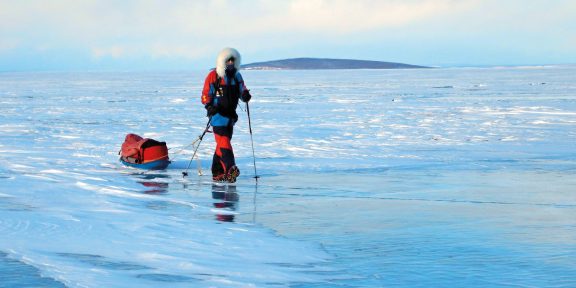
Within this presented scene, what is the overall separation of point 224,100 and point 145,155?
1.57 m

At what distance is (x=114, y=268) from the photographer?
5191 millimetres

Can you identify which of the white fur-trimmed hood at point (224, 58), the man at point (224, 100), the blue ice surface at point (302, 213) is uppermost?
the white fur-trimmed hood at point (224, 58)

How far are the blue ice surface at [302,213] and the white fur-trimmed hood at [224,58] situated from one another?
1271 mm

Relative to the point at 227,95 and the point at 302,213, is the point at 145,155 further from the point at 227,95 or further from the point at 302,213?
the point at 302,213

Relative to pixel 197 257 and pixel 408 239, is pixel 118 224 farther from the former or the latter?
pixel 408 239

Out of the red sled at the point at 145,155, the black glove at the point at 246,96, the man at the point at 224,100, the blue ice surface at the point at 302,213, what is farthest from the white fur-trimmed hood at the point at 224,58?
the red sled at the point at 145,155

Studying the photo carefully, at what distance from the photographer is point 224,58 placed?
9.30 meters

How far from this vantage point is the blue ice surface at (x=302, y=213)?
512cm

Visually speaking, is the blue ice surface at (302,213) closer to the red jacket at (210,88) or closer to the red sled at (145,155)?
the red sled at (145,155)

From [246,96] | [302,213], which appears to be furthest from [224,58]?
[302,213]

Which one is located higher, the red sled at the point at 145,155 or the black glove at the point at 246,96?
the black glove at the point at 246,96

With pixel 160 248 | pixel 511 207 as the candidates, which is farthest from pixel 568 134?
pixel 160 248

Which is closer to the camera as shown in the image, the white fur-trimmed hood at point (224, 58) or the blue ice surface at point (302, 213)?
the blue ice surface at point (302, 213)

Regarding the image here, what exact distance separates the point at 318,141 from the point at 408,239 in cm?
767
